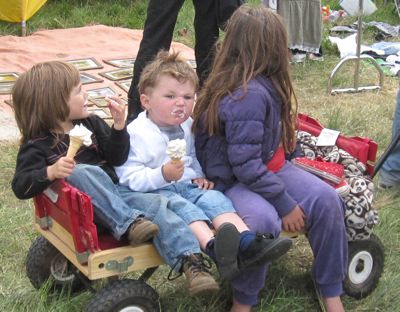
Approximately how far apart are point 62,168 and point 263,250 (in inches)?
28.4

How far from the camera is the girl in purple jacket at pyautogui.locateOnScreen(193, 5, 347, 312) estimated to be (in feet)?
8.86

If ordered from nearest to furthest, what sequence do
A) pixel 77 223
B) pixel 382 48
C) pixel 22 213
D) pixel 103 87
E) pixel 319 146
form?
pixel 77 223 → pixel 319 146 → pixel 22 213 → pixel 103 87 → pixel 382 48

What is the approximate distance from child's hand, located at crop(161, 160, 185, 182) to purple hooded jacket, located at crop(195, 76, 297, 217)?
0.22 metres

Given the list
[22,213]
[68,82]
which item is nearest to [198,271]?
[68,82]

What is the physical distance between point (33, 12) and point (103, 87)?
231 cm

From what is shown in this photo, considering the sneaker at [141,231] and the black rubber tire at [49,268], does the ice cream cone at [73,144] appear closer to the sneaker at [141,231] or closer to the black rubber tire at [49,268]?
the sneaker at [141,231]

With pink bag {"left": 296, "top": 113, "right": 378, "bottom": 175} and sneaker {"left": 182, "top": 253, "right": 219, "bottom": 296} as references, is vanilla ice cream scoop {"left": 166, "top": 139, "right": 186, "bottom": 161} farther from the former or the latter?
pink bag {"left": 296, "top": 113, "right": 378, "bottom": 175}

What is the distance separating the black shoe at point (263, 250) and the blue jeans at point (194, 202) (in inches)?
8.4

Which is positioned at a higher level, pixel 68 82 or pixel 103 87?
pixel 68 82

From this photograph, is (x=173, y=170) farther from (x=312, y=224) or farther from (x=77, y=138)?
(x=312, y=224)

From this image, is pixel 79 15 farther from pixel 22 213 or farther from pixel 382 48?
pixel 22 213

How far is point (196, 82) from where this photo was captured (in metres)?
2.87

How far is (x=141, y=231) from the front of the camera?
245cm

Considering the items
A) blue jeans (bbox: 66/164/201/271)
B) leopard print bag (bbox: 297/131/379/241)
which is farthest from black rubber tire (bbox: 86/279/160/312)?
leopard print bag (bbox: 297/131/379/241)
